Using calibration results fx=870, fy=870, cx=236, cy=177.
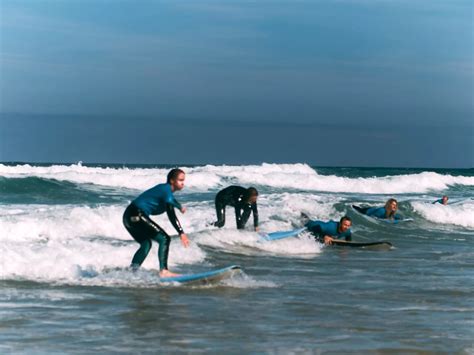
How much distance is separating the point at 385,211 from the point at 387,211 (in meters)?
0.64

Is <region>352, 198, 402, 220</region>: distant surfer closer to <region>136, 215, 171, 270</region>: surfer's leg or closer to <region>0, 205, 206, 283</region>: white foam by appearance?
<region>0, 205, 206, 283</region>: white foam

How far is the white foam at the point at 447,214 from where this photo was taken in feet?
90.0

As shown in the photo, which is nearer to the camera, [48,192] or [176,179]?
[176,179]

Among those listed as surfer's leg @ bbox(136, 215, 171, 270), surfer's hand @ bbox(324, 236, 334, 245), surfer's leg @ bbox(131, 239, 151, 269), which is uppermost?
surfer's leg @ bbox(136, 215, 171, 270)

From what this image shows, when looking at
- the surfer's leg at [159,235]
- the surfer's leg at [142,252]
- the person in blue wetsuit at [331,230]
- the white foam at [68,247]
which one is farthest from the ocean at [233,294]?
the person in blue wetsuit at [331,230]

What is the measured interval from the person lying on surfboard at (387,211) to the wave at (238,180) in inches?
645

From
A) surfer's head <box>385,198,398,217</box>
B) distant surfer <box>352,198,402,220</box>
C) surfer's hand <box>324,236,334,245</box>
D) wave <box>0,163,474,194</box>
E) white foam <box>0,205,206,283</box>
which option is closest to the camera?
white foam <box>0,205,206,283</box>

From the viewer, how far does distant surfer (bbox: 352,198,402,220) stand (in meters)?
21.9

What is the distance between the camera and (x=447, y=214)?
28062mm

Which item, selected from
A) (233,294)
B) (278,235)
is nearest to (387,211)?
(278,235)

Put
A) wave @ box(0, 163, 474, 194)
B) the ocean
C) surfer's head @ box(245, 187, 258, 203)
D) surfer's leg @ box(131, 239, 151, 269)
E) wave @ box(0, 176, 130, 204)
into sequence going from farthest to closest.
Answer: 1. wave @ box(0, 163, 474, 194)
2. wave @ box(0, 176, 130, 204)
3. surfer's head @ box(245, 187, 258, 203)
4. surfer's leg @ box(131, 239, 151, 269)
5. the ocean

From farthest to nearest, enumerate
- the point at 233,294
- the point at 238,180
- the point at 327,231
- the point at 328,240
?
1. the point at 238,180
2. the point at 327,231
3. the point at 328,240
4. the point at 233,294

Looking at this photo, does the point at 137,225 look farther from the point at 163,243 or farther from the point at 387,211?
the point at 387,211

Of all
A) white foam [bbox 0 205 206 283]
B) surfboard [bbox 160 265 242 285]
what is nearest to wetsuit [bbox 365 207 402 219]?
white foam [bbox 0 205 206 283]
